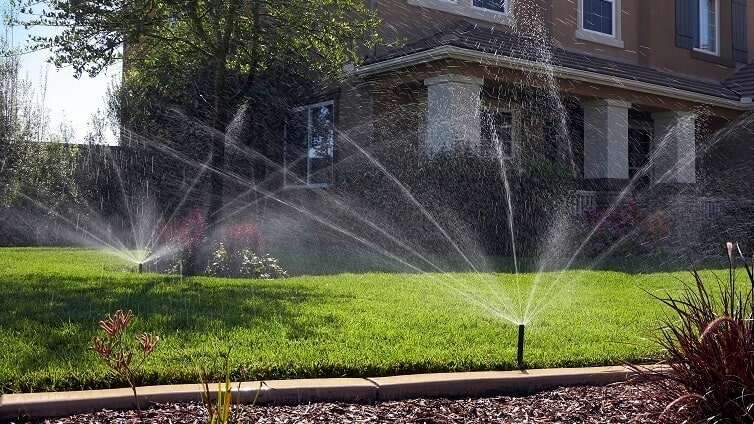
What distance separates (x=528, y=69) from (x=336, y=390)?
34.5ft

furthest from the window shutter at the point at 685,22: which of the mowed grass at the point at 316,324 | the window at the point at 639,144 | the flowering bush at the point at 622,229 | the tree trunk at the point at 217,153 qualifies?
the tree trunk at the point at 217,153

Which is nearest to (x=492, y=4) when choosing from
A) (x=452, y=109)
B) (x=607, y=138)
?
(x=607, y=138)

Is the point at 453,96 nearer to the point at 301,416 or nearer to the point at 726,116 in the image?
the point at 726,116

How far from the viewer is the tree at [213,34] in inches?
373

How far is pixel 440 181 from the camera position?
1133 cm

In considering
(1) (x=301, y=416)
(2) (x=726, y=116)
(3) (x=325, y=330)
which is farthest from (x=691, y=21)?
(1) (x=301, y=416)

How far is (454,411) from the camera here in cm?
349

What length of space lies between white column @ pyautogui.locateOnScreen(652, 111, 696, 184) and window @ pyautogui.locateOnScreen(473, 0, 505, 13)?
12.9 feet

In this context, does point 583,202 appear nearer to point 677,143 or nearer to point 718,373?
point 677,143

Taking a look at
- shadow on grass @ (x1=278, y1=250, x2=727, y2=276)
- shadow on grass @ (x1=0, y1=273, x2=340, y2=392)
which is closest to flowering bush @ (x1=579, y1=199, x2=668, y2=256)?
shadow on grass @ (x1=278, y1=250, x2=727, y2=276)

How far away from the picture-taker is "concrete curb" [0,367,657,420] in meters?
3.23

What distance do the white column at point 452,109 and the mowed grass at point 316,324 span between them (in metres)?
4.27

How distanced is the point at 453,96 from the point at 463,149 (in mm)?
1191

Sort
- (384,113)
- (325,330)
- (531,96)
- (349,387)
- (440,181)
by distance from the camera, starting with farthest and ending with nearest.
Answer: (531,96)
(384,113)
(440,181)
(325,330)
(349,387)
